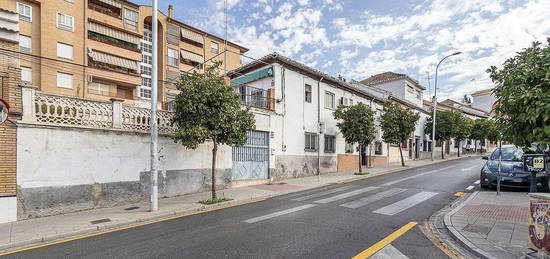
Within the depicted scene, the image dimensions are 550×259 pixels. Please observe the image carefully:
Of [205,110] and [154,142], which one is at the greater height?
[205,110]

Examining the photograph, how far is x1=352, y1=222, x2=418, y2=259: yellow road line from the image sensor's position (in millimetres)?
4973

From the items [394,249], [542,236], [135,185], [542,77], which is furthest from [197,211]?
[542,77]

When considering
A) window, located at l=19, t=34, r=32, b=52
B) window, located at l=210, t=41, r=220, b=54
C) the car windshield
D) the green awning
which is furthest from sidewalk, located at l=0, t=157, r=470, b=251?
window, located at l=210, t=41, r=220, b=54

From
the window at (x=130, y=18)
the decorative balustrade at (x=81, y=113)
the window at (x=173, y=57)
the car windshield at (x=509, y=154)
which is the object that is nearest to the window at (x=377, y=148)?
the car windshield at (x=509, y=154)

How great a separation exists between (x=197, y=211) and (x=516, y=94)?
8015 millimetres

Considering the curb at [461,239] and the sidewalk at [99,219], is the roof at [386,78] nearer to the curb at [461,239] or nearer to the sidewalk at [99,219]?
the sidewalk at [99,219]

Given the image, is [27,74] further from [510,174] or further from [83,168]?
[510,174]

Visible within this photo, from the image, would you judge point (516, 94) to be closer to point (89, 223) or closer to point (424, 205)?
point (424, 205)

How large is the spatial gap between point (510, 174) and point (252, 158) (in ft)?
35.3

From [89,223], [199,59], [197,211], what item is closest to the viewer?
[89,223]

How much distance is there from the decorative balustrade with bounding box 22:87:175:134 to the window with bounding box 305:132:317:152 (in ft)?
34.5

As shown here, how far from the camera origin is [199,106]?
9.63 m

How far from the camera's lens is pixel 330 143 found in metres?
21.8

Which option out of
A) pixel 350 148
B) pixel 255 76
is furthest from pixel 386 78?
pixel 255 76
